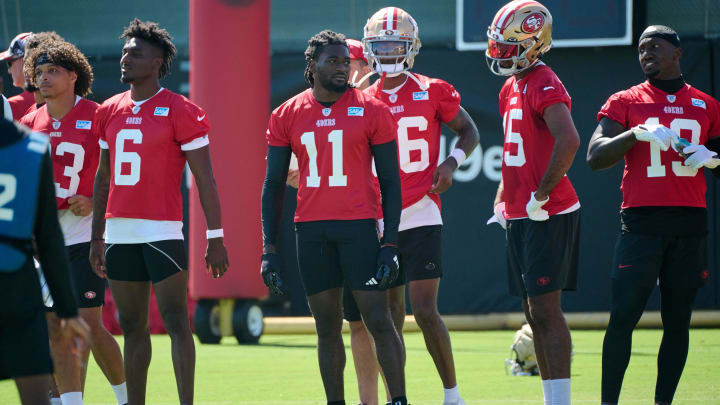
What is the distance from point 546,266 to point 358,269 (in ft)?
3.02

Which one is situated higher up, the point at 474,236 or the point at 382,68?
the point at 382,68

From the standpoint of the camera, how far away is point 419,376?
25.5ft

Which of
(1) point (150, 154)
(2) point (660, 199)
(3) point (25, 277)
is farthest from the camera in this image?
(2) point (660, 199)

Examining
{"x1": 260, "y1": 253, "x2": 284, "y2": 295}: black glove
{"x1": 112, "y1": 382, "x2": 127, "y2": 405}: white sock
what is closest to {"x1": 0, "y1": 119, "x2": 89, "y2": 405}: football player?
{"x1": 260, "y1": 253, "x2": 284, "y2": 295}: black glove

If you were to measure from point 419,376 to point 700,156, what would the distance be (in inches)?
127

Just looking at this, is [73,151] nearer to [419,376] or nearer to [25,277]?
[25,277]

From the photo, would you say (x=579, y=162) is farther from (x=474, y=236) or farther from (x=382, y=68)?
(x=382, y=68)

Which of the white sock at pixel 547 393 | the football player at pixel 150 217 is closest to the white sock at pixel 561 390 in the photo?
the white sock at pixel 547 393

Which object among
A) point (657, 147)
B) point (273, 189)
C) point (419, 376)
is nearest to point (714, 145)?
point (657, 147)

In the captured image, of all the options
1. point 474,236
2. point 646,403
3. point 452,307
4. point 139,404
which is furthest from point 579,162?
point 139,404

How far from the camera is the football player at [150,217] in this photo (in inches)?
203

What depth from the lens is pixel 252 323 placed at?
412 inches

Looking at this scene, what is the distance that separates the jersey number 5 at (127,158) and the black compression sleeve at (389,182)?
3.71ft

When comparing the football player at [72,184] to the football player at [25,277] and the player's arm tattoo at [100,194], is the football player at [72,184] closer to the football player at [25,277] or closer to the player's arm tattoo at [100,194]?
the player's arm tattoo at [100,194]
